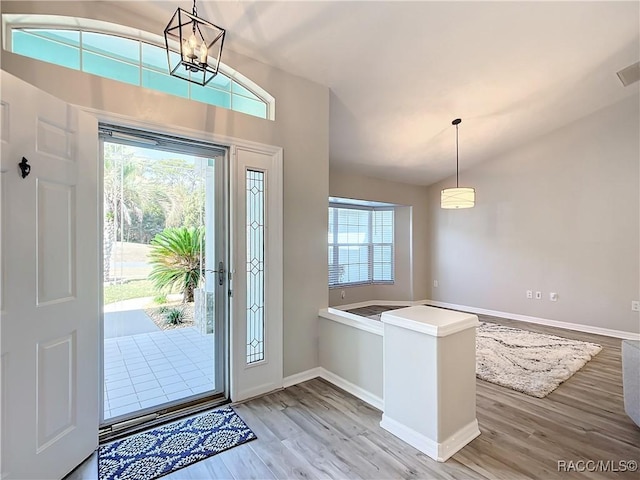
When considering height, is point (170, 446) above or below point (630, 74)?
below

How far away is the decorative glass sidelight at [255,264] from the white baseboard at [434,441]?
119 cm

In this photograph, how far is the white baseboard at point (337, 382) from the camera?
2.63m

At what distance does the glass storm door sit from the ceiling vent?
184 inches

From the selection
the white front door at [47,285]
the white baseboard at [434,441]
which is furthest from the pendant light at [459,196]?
the white front door at [47,285]

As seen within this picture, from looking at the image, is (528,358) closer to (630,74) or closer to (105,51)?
(630,74)

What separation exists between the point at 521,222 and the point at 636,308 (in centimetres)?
188


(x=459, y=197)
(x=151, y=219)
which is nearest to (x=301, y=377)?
(x=151, y=219)

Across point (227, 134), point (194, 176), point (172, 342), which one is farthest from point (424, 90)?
point (172, 342)

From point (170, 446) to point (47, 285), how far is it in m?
1.25

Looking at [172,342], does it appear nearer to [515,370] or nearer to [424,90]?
[515,370]

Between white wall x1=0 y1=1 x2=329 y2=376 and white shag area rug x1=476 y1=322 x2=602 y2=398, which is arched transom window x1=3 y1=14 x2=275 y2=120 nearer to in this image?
white wall x1=0 y1=1 x2=329 y2=376

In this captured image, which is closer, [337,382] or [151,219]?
[151,219]

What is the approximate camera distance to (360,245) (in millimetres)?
6742

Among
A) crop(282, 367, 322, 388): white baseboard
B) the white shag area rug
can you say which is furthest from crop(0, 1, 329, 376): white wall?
the white shag area rug
